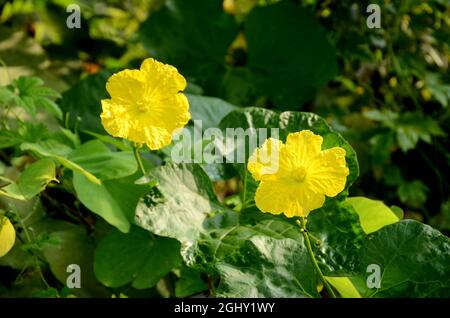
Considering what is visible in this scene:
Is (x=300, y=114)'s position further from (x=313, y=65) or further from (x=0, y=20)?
(x=0, y=20)

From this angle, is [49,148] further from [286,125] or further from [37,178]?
[286,125]

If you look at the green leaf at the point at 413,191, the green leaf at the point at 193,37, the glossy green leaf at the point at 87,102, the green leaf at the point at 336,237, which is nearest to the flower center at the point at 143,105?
the green leaf at the point at 336,237

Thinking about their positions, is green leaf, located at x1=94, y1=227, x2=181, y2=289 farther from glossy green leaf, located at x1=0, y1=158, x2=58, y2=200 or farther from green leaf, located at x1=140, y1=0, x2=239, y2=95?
green leaf, located at x1=140, y1=0, x2=239, y2=95

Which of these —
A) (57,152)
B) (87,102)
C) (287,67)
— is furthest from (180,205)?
(287,67)

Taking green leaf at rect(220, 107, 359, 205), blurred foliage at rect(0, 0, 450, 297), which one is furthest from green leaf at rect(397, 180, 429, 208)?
green leaf at rect(220, 107, 359, 205)

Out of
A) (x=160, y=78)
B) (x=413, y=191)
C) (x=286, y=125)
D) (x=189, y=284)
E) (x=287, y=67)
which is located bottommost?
(x=413, y=191)
